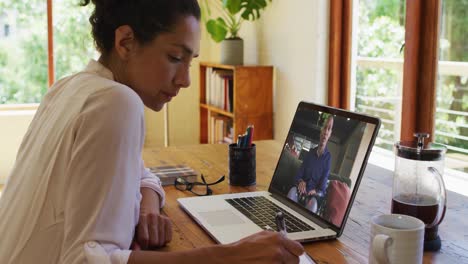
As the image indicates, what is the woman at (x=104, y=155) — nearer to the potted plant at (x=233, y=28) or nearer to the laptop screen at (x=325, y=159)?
the laptop screen at (x=325, y=159)

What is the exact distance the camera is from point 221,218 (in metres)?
1.28

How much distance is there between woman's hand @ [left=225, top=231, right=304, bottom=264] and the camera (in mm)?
920

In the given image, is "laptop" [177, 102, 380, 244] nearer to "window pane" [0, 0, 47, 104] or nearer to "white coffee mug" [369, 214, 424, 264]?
"white coffee mug" [369, 214, 424, 264]

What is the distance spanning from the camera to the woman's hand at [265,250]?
920mm

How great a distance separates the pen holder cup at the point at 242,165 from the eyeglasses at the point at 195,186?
2.1 inches

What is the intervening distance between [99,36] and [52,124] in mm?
235

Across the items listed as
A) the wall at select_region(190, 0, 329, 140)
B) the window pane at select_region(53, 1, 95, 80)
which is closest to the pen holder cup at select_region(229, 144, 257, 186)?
the wall at select_region(190, 0, 329, 140)

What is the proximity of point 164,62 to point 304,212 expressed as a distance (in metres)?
0.51

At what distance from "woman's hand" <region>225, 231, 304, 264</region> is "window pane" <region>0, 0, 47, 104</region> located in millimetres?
4045

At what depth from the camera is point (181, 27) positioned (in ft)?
3.45

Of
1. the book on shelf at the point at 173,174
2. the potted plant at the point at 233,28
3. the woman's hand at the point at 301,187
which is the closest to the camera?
the woman's hand at the point at 301,187

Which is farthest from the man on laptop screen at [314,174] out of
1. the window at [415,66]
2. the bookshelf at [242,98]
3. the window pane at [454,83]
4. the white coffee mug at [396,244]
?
the bookshelf at [242,98]

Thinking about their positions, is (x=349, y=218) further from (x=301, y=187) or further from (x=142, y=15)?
(x=142, y=15)

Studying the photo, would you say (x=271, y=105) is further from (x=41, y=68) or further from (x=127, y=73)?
(x=127, y=73)
